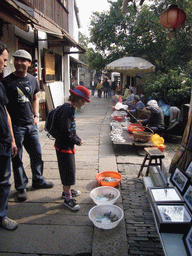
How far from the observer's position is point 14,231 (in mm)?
2762

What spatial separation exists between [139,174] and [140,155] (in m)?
1.42

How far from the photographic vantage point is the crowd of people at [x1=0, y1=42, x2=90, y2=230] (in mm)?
2645

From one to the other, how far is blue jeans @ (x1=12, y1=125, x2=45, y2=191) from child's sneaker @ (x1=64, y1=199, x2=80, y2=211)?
754mm

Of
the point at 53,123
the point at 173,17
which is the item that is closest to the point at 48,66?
the point at 173,17

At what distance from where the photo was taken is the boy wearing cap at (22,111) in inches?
126

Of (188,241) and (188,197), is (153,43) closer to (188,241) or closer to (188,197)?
(188,197)

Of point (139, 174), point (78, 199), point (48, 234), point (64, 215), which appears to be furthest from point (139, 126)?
point (48, 234)

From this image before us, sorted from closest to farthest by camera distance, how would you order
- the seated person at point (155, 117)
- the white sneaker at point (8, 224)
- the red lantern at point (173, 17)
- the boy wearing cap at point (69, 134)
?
the white sneaker at point (8, 224) → the boy wearing cap at point (69, 134) → the red lantern at point (173, 17) → the seated person at point (155, 117)

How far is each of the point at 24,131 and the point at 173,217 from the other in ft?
8.01

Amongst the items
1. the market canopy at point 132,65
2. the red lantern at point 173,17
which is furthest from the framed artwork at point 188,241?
the market canopy at point 132,65

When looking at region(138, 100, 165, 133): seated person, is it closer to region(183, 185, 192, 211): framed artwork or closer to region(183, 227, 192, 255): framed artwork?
region(183, 185, 192, 211): framed artwork

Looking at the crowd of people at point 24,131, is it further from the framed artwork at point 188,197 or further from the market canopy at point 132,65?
the market canopy at point 132,65

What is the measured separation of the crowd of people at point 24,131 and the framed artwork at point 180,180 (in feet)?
5.02

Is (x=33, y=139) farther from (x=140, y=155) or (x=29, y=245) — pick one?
(x=140, y=155)
